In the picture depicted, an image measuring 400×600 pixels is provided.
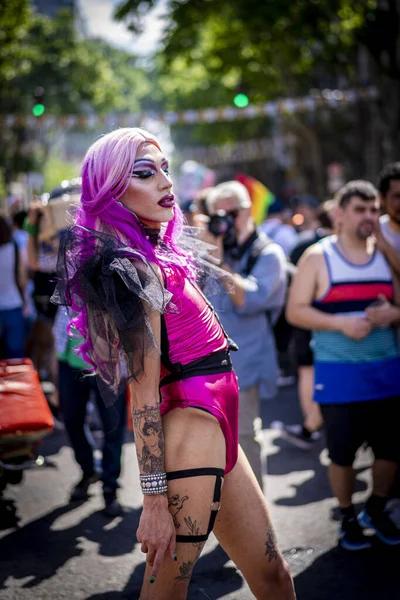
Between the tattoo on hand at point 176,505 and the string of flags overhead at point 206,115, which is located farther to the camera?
the string of flags overhead at point 206,115

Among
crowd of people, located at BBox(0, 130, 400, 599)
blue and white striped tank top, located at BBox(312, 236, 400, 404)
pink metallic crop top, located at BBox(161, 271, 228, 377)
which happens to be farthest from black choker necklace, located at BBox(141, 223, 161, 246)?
blue and white striped tank top, located at BBox(312, 236, 400, 404)

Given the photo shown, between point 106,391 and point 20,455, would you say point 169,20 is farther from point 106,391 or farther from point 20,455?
point 106,391

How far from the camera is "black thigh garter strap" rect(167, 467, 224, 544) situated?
288 centimetres

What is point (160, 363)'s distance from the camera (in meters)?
2.96

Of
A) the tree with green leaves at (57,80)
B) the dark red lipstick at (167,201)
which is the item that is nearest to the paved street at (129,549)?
the dark red lipstick at (167,201)

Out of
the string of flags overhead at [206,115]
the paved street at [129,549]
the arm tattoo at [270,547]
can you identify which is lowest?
the paved street at [129,549]

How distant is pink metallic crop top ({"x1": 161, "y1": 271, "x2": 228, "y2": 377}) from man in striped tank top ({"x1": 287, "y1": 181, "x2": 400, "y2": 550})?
2.02 meters

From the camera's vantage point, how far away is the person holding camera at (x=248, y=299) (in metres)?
5.21

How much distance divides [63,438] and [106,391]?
17.7 feet

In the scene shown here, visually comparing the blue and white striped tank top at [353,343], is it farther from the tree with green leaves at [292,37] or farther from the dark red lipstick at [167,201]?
the tree with green leaves at [292,37]

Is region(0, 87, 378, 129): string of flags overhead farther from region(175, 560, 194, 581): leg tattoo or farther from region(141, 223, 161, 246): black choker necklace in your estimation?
region(175, 560, 194, 581): leg tattoo

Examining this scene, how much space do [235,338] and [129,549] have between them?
4.72 ft

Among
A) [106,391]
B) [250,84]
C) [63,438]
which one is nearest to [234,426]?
[106,391]

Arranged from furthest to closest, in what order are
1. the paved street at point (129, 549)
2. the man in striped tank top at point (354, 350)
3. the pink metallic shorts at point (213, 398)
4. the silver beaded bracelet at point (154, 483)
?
the man in striped tank top at point (354, 350) → the paved street at point (129, 549) → the pink metallic shorts at point (213, 398) → the silver beaded bracelet at point (154, 483)
